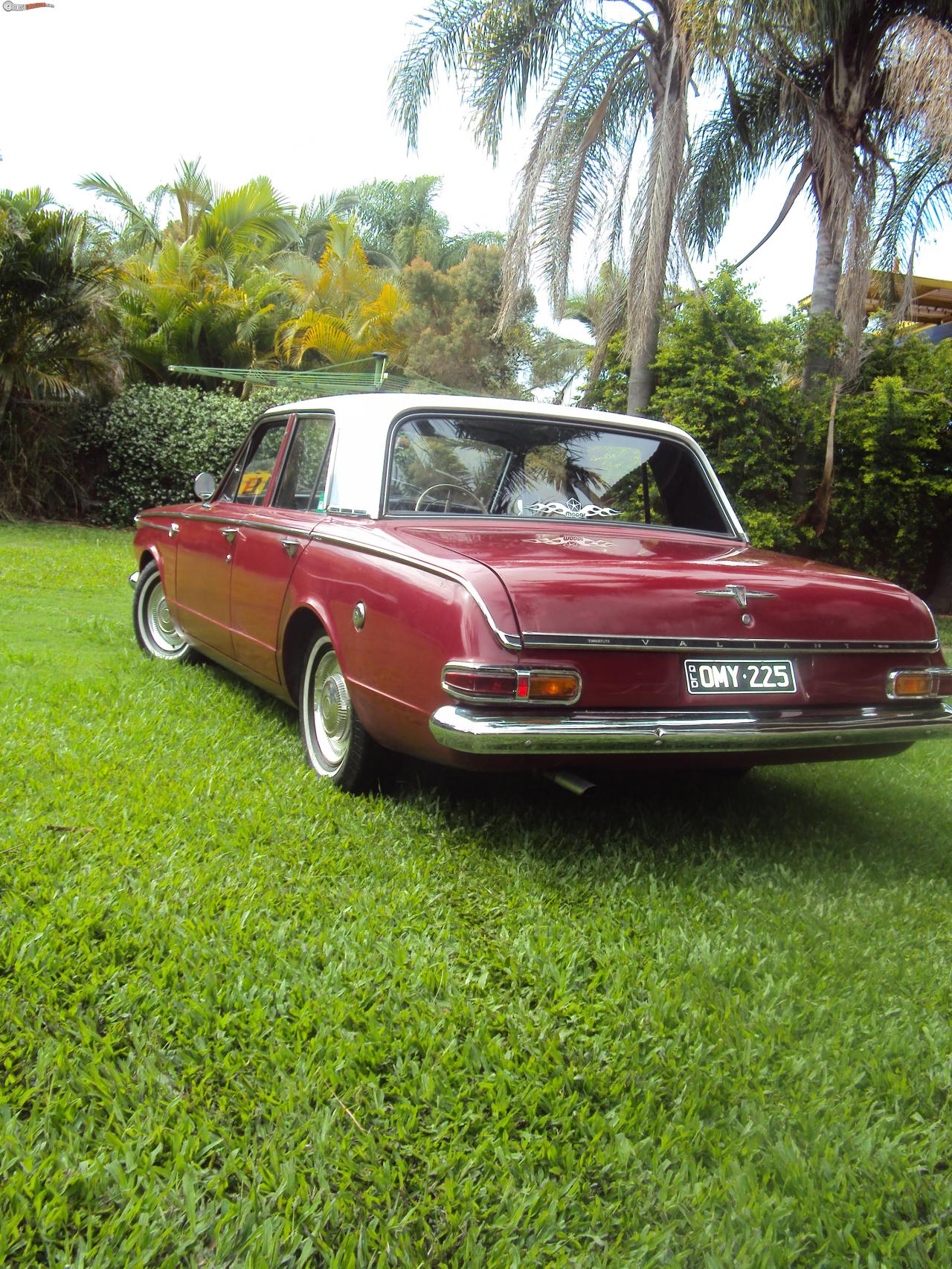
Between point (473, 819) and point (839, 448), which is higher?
point (839, 448)

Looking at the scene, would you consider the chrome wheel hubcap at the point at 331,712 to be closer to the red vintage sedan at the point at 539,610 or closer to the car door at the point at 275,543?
the red vintage sedan at the point at 539,610

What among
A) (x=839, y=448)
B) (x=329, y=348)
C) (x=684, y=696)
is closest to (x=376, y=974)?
(x=684, y=696)

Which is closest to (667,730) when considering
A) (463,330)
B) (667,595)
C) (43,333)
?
(667,595)

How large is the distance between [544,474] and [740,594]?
46.6 inches

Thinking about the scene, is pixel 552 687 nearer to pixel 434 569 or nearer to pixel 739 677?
pixel 434 569

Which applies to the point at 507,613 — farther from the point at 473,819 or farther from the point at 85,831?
the point at 85,831

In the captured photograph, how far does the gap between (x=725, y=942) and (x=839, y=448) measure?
11552mm

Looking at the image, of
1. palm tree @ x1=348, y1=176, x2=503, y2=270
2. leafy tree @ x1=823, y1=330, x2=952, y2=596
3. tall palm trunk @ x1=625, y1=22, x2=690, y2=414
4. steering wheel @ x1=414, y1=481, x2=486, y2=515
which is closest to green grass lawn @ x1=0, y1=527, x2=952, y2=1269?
steering wheel @ x1=414, y1=481, x2=486, y2=515

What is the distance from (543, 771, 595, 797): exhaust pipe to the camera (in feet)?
10.6

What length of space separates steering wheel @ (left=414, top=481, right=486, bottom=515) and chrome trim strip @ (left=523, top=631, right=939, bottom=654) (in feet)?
3.85

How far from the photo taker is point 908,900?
3301mm

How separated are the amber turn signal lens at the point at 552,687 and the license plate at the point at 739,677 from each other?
39cm

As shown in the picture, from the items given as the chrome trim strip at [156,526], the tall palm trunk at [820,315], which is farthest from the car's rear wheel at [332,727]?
the tall palm trunk at [820,315]

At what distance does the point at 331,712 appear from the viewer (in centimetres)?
415
